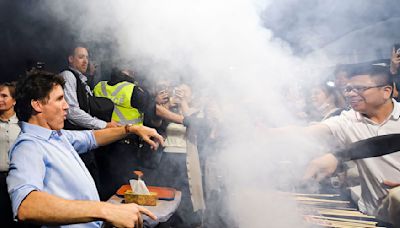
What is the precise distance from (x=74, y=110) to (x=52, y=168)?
1.45 m

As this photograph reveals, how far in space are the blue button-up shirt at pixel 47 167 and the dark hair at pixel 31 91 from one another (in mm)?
100

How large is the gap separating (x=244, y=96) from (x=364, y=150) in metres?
1.26

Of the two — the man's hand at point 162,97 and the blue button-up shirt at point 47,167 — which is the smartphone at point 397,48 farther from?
the blue button-up shirt at point 47,167

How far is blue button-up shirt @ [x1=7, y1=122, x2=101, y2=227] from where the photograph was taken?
151 cm

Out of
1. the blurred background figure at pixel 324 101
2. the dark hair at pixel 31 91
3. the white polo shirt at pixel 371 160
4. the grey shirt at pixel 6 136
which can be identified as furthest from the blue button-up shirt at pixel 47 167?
the blurred background figure at pixel 324 101

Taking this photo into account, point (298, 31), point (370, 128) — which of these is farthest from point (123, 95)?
point (370, 128)

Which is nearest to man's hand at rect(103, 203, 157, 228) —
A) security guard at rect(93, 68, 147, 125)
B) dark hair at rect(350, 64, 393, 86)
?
security guard at rect(93, 68, 147, 125)

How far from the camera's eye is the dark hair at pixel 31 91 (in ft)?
6.26

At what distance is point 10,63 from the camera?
335 cm

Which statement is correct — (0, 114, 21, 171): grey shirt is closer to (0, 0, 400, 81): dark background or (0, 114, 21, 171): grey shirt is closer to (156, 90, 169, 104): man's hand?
(0, 0, 400, 81): dark background

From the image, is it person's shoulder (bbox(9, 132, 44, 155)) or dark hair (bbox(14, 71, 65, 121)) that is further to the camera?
dark hair (bbox(14, 71, 65, 121))

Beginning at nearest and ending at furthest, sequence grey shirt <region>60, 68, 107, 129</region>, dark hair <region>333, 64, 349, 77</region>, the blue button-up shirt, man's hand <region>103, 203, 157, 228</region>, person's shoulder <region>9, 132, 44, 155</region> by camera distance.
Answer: man's hand <region>103, 203, 157, 228</region>
the blue button-up shirt
person's shoulder <region>9, 132, 44, 155</region>
dark hair <region>333, 64, 349, 77</region>
grey shirt <region>60, 68, 107, 129</region>

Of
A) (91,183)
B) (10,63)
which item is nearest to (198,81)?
(91,183)

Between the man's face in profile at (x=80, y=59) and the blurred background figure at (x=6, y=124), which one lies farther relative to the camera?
the man's face in profile at (x=80, y=59)
